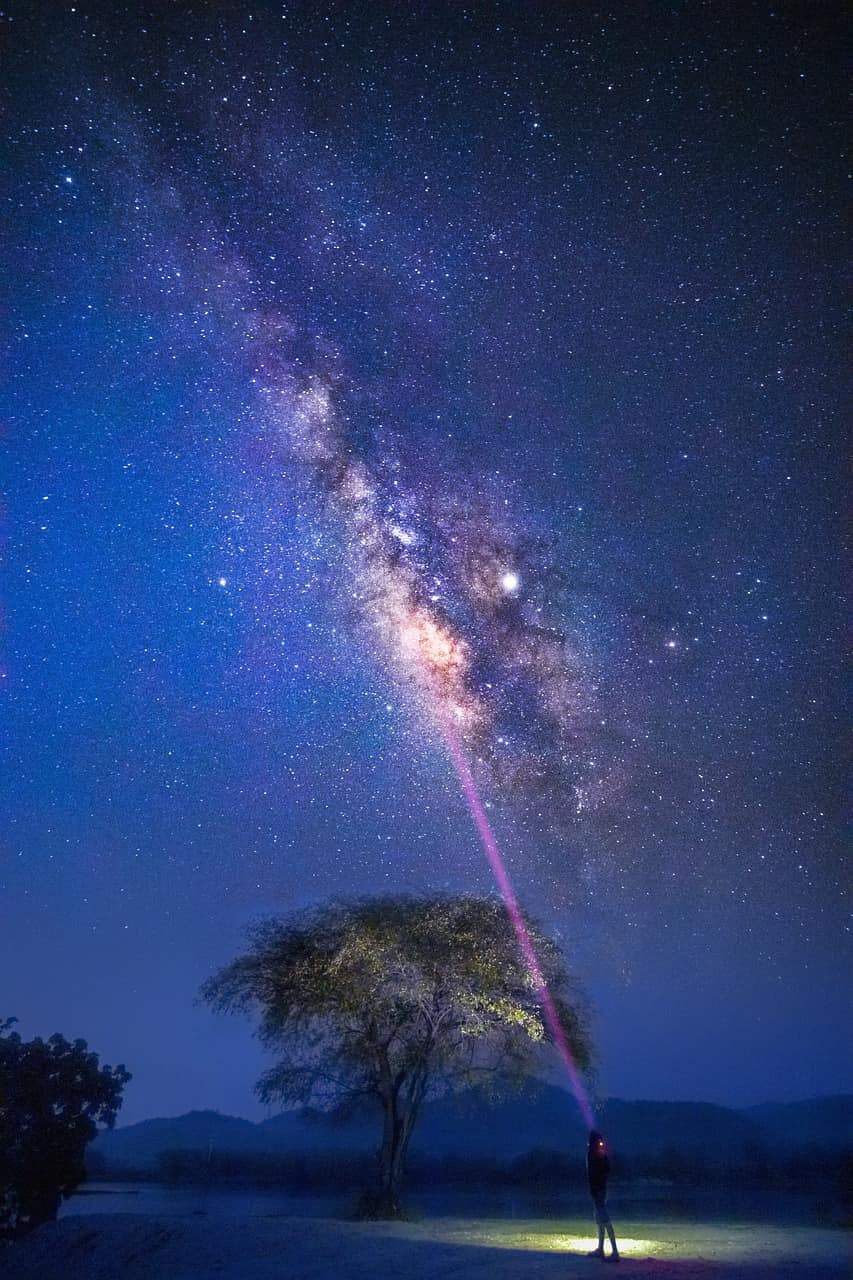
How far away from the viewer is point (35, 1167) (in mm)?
32656

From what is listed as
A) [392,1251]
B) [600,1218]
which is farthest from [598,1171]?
[392,1251]

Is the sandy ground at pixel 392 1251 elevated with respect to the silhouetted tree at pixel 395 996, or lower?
lower

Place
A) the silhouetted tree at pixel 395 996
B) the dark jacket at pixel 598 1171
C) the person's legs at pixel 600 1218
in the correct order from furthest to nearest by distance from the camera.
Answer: the silhouetted tree at pixel 395 996 → the dark jacket at pixel 598 1171 → the person's legs at pixel 600 1218

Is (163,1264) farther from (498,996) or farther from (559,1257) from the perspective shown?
(498,996)

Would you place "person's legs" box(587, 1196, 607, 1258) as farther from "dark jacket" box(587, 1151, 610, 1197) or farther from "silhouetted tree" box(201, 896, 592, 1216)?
"silhouetted tree" box(201, 896, 592, 1216)

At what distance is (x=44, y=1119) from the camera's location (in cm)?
3353

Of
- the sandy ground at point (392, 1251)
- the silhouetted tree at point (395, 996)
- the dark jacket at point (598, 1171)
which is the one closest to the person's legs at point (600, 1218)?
the dark jacket at point (598, 1171)

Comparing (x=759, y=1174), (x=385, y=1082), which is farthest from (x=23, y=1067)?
(x=759, y=1174)

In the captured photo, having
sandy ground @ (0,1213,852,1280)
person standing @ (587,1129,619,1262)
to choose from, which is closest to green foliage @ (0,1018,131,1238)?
sandy ground @ (0,1213,852,1280)

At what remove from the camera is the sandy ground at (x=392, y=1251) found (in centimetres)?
1470

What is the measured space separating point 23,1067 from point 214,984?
11826 millimetres

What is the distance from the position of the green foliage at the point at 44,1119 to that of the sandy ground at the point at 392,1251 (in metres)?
5.59

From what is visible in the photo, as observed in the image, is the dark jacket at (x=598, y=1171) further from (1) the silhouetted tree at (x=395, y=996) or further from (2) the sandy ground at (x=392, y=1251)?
(1) the silhouetted tree at (x=395, y=996)

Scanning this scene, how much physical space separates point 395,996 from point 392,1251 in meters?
9.42
